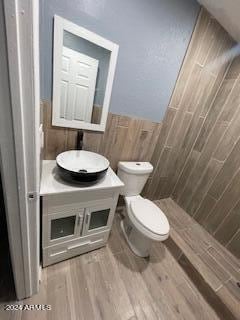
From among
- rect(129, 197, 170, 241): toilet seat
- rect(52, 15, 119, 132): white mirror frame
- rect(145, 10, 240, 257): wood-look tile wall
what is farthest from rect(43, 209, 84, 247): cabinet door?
rect(145, 10, 240, 257): wood-look tile wall

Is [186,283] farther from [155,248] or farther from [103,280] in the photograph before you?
[103,280]

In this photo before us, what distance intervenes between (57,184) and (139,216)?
78 centimetres

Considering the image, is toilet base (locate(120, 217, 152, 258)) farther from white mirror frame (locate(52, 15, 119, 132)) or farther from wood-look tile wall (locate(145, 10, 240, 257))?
white mirror frame (locate(52, 15, 119, 132))

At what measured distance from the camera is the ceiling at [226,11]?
48.5 inches

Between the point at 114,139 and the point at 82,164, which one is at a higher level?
the point at 114,139

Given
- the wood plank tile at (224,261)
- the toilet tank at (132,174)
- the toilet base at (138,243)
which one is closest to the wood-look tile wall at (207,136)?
the wood plank tile at (224,261)

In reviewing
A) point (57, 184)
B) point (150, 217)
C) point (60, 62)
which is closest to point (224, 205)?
point (150, 217)

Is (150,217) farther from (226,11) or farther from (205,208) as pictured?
(226,11)

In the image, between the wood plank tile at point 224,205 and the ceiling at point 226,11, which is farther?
the wood plank tile at point 224,205

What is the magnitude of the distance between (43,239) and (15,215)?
50 centimetres

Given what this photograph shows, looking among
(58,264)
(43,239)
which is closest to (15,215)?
(43,239)

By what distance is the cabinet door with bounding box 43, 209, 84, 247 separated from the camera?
1.10 meters

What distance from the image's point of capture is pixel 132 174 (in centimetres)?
158

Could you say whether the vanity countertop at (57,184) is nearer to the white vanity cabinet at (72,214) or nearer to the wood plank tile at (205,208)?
the white vanity cabinet at (72,214)
